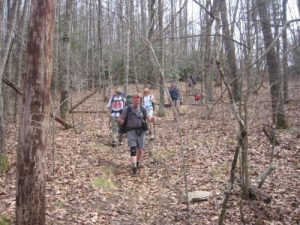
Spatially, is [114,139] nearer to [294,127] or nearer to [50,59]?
[294,127]

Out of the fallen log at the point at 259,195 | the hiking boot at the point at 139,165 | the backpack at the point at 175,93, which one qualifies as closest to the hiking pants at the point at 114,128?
the hiking boot at the point at 139,165

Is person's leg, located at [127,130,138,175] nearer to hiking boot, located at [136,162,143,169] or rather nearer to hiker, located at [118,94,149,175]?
hiker, located at [118,94,149,175]

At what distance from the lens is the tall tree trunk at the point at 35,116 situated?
191 inches

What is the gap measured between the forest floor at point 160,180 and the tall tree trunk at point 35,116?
4.18 feet

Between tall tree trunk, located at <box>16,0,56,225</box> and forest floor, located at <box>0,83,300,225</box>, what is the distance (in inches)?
50.2

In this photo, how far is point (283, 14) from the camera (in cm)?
1429

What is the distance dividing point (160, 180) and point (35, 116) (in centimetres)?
457

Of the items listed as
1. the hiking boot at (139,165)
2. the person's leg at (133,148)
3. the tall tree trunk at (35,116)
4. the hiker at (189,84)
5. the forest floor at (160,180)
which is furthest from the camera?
the hiker at (189,84)

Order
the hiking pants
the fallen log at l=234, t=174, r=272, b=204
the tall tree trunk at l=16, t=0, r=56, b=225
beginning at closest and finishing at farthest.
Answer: the tall tree trunk at l=16, t=0, r=56, b=225 < the fallen log at l=234, t=174, r=272, b=204 < the hiking pants

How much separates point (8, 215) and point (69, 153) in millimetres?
4847

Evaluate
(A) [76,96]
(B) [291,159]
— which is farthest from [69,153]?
(A) [76,96]

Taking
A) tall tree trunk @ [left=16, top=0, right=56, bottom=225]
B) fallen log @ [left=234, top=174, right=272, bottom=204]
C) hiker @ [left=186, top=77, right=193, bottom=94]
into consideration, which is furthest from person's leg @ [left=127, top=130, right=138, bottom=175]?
hiker @ [left=186, top=77, right=193, bottom=94]

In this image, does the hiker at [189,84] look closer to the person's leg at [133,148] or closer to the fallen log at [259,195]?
the person's leg at [133,148]

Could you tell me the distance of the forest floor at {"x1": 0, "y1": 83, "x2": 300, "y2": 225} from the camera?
665 centimetres
